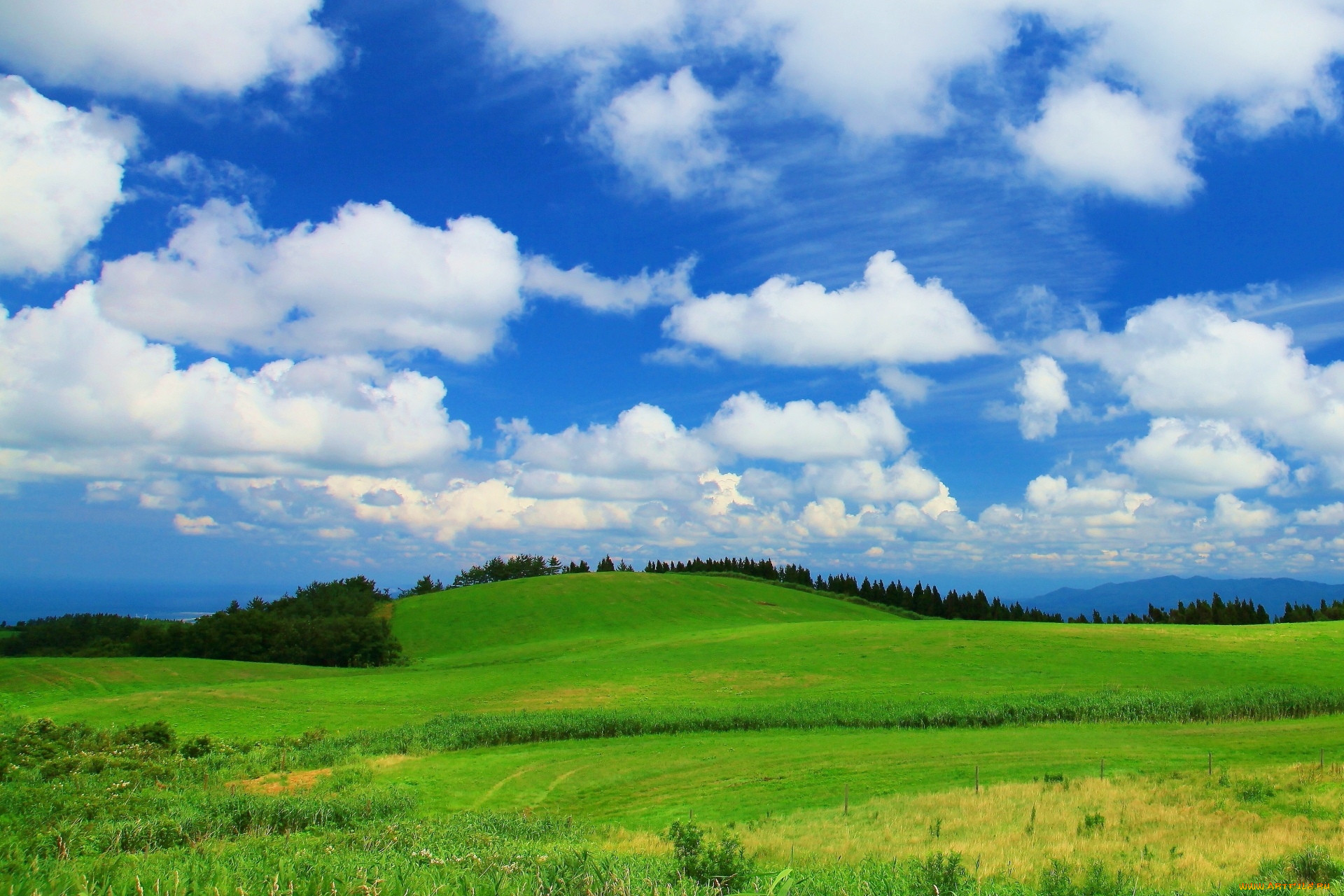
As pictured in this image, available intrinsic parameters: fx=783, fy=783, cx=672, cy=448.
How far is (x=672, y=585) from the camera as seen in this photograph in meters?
127

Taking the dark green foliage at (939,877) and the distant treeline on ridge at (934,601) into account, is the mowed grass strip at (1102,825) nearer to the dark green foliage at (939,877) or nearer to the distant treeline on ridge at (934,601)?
the dark green foliage at (939,877)

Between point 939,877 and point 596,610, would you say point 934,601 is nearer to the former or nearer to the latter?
point 596,610

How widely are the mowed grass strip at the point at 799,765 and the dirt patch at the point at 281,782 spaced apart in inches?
105

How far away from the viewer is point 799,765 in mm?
32344

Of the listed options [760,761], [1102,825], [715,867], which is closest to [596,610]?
[760,761]

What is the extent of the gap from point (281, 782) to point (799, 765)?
20.5m

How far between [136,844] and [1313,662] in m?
70.8

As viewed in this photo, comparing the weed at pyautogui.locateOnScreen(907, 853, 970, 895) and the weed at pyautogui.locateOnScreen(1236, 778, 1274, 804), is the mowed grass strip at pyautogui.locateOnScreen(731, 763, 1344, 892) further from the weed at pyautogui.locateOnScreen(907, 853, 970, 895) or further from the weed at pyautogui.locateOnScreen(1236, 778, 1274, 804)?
the weed at pyautogui.locateOnScreen(907, 853, 970, 895)

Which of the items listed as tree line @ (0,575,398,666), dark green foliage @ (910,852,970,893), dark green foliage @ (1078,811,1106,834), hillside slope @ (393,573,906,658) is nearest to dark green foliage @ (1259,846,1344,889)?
dark green foliage @ (910,852,970,893)

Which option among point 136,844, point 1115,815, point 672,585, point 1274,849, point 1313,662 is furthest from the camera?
point 672,585

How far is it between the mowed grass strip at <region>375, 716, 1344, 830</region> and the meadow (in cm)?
20

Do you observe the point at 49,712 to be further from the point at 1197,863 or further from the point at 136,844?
the point at 1197,863

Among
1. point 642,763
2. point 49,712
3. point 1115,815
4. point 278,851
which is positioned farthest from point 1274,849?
point 49,712

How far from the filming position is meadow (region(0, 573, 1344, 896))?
1132cm
